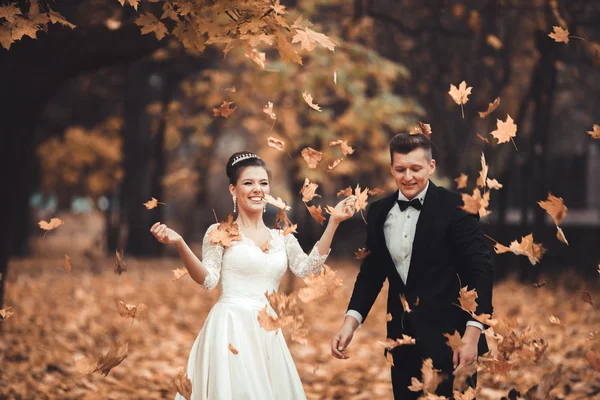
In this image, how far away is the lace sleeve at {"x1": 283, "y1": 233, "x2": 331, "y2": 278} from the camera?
14.5 ft

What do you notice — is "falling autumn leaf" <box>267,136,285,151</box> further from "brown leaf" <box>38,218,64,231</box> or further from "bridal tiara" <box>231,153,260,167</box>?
"brown leaf" <box>38,218,64,231</box>

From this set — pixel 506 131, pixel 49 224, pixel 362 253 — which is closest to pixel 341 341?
pixel 362 253

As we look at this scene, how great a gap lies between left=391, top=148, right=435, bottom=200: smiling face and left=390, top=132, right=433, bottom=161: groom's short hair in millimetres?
16

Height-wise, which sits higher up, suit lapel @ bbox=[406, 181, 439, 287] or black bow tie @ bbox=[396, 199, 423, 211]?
black bow tie @ bbox=[396, 199, 423, 211]

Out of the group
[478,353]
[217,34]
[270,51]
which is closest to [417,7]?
[270,51]

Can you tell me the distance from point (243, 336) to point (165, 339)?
605 cm

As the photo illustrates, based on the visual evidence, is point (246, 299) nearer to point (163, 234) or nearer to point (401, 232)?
point (163, 234)

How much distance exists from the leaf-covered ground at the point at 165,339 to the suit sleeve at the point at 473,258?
1.45 ft

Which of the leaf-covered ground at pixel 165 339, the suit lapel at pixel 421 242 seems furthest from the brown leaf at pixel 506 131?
the leaf-covered ground at pixel 165 339

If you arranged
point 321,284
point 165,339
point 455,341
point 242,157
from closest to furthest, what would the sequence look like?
point 455,341 < point 321,284 < point 242,157 < point 165,339

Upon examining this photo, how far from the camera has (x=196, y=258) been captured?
4273 mm

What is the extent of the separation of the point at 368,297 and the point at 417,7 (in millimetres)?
11645

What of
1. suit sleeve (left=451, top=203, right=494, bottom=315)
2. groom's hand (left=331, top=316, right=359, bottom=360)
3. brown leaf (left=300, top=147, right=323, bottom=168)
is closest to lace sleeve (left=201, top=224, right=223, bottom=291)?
brown leaf (left=300, top=147, right=323, bottom=168)

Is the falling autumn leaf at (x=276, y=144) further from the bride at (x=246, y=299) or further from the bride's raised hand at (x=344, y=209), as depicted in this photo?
the bride's raised hand at (x=344, y=209)
